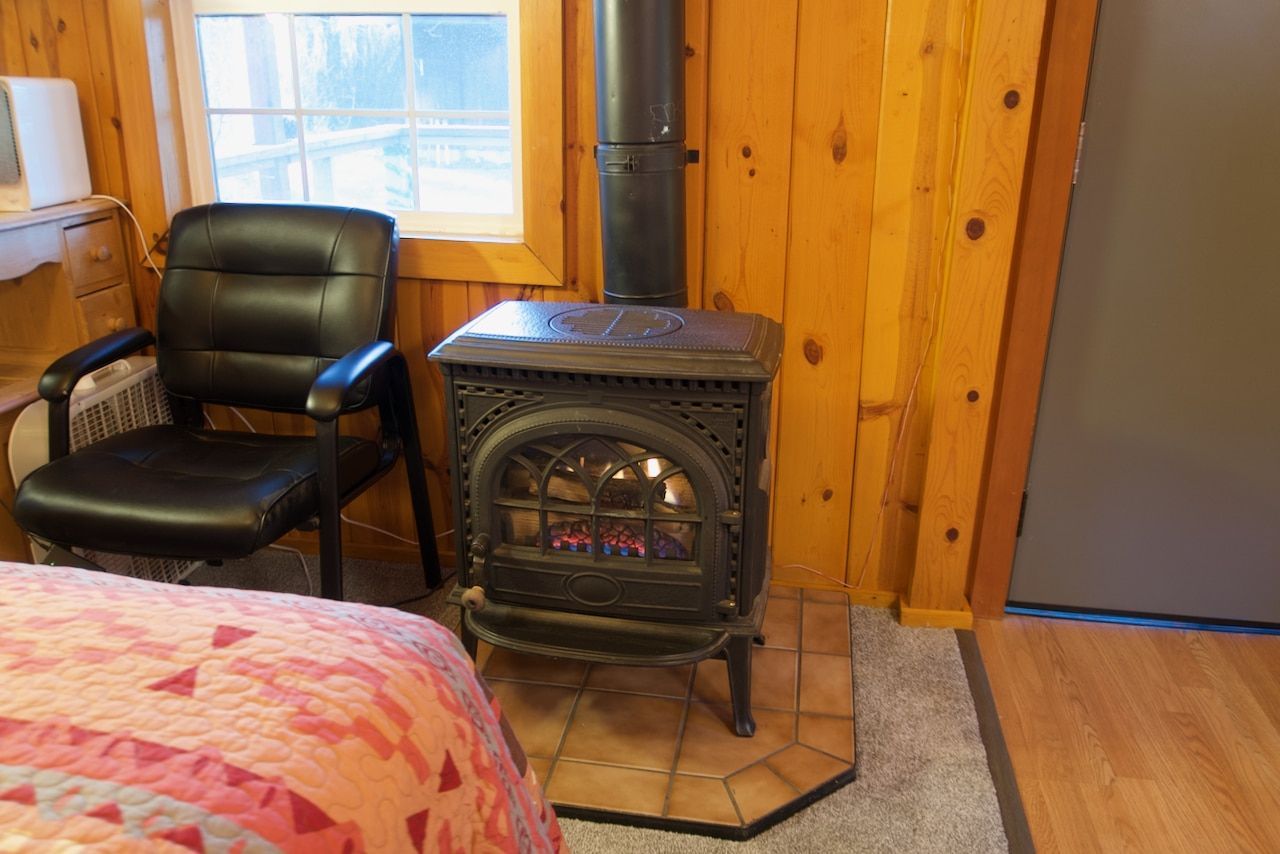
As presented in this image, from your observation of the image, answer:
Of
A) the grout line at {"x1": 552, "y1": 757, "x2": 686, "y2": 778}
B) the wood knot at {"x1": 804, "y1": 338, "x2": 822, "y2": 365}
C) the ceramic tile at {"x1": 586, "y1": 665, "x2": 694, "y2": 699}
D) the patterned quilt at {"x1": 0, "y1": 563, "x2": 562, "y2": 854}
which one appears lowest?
the grout line at {"x1": 552, "y1": 757, "x2": 686, "y2": 778}

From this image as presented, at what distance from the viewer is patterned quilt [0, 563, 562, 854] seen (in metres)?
0.78

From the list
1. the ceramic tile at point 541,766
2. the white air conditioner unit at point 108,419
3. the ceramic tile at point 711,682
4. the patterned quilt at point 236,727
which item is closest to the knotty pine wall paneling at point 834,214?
the white air conditioner unit at point 108,419

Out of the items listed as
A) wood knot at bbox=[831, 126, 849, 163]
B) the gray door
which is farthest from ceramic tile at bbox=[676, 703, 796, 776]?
wood knot at bbox=[831, 126, 849, 163]

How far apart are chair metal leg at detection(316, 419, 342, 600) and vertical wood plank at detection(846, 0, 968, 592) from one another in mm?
1214

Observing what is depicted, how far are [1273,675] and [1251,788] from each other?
46 centimetres

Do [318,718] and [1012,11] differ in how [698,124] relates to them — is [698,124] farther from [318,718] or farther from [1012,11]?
[318,718]

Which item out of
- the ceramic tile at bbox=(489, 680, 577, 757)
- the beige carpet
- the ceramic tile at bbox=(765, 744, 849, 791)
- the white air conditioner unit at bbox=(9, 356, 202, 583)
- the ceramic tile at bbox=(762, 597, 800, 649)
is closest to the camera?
the beige carpet

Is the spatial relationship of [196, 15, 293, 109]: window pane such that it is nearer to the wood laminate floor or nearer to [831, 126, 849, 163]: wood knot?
[831, 126, 849, 163]: wood knot

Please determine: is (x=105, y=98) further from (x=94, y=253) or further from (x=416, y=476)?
(x=416, y=476)

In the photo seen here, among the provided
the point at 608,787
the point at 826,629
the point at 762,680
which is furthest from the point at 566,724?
the point at 826,629

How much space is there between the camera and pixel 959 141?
2213 mm

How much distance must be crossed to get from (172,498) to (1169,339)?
214 centimetres

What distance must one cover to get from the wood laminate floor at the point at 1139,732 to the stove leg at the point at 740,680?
536 mm

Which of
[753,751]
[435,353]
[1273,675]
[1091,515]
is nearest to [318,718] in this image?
[435,353]
